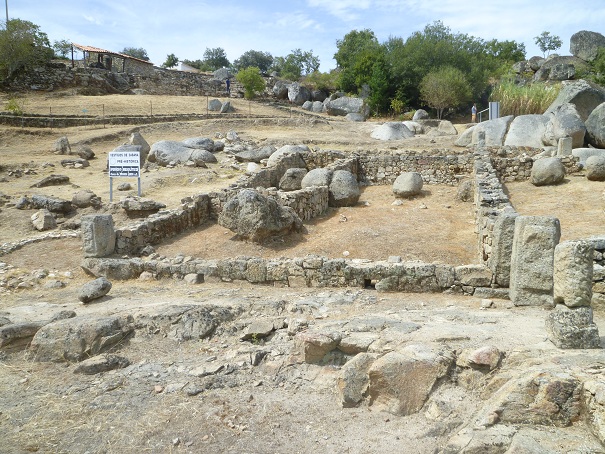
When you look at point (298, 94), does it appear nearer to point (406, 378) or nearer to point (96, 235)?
point (96, 235)

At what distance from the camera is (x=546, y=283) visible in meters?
6.44

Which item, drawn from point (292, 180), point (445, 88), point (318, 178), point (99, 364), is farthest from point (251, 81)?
point (99, 364)

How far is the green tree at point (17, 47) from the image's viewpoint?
110 ft

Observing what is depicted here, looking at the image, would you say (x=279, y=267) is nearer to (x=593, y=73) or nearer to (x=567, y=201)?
(x=567, y=201)

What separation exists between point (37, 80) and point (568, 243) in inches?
1503

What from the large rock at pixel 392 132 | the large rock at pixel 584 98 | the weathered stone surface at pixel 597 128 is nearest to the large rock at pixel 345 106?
the large rock at pixel 392 132

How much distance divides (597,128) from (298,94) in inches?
1059

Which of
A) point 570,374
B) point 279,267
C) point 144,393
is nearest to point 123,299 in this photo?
point 279,267

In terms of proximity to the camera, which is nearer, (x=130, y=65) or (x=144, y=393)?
(x=144, y=393)

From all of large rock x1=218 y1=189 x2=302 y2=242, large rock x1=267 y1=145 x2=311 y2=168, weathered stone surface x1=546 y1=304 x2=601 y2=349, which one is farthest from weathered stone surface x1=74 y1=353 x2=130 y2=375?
A: large rock x1=267 y1=145 x2=311 y2=168

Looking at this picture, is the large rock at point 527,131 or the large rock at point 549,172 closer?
the large rock at point 549,172

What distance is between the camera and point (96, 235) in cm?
973

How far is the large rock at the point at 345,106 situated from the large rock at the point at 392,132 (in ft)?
33.4

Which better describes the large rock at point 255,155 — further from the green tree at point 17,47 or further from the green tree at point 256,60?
the green tree at point 256,60
